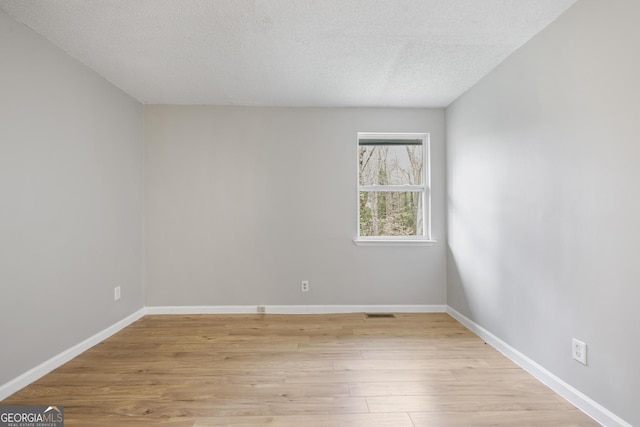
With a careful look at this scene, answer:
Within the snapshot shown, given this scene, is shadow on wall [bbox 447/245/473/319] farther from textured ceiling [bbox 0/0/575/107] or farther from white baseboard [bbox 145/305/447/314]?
textured ceiling [bbox 0/0/575/107]

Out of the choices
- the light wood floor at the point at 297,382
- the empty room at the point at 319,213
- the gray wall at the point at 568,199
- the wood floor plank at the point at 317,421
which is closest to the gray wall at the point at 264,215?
the empty room at the point at 319,213

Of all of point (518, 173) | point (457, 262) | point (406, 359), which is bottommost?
point (406, 359)

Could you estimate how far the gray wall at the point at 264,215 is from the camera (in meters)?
3.71

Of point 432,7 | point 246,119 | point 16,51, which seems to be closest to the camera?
point 432,7

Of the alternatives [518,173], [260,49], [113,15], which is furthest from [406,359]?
[113,15]

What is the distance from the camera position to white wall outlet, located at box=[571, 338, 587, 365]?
187 centimetres

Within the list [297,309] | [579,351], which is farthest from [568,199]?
[297,309]

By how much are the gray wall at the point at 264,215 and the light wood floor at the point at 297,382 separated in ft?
2.03

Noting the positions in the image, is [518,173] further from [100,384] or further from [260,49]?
[100,384]

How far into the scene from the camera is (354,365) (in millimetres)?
2424

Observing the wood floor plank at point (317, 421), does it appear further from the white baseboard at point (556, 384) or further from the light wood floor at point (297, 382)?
the white baseboard at point (556, 384)

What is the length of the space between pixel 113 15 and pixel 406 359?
124 inches

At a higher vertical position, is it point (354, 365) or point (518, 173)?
point (518, 173)

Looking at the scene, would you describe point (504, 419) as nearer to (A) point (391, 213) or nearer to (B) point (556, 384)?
(B) point (556, 384)
